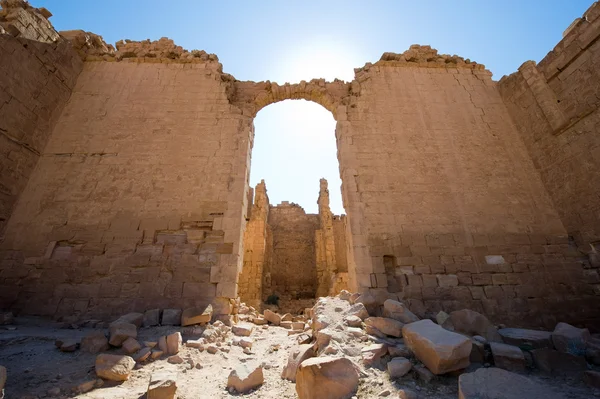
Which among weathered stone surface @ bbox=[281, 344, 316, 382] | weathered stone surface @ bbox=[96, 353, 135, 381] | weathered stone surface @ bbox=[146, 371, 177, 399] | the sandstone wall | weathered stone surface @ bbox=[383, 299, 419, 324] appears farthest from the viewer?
the sandstone wall

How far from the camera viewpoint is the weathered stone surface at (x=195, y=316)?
420 cm

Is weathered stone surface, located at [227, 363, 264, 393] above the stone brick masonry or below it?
below

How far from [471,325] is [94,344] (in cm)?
472

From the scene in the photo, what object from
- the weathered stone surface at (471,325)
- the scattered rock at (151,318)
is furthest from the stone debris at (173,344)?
the weathered stone surface at (471,325)

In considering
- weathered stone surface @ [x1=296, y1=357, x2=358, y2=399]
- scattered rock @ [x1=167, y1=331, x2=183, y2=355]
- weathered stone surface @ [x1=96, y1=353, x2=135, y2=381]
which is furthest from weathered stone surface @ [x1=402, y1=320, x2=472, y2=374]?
weathered stone surface @ [x1=96, y1=353, x2=135, y2=381]

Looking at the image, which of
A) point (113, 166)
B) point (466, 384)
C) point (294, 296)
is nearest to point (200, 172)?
point (113, 166)

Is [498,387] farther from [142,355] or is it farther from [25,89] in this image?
[25,89]

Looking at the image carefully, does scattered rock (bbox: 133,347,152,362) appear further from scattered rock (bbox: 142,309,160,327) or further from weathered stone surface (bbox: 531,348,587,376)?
weathered stone surface (bbox: 531,348,587,376)

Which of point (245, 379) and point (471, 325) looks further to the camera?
point (471, 325)

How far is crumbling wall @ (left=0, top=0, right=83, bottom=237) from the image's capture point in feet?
17.7

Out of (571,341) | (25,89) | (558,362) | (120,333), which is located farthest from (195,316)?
(25,89)

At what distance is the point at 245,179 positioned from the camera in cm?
575

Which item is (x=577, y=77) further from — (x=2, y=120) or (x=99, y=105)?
(x=2, y=120)

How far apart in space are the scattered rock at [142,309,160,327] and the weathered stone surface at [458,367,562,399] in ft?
13.7
